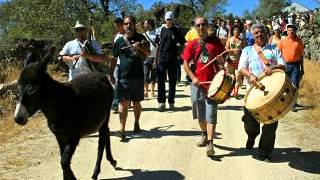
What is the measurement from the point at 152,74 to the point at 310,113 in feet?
14.3

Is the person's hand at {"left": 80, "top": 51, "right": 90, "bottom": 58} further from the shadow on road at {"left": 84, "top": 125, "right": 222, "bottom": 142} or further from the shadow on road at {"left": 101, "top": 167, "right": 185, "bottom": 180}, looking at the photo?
the shadow on road at {"left": 101, "top": 167, "right": 185, "bottom": 180}

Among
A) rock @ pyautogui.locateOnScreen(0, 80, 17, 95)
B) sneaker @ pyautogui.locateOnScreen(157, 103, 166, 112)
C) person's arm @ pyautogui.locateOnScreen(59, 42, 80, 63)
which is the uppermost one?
person's arm @ pyautogui.locateOnScreen(59, 42, 80, 63)

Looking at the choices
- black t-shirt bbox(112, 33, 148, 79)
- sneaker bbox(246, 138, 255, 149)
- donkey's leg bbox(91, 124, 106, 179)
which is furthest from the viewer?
black t-shirt bbox(112, 33, 148, 79)

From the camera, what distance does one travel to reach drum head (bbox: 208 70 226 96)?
823cm

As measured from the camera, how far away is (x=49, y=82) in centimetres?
628

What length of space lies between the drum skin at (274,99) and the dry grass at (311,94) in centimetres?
357

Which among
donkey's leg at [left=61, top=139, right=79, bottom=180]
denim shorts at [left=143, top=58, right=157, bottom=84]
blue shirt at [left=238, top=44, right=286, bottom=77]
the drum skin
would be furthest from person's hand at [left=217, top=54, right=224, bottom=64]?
denim shorts at [left=143, top=58, right=157, bottom=84]

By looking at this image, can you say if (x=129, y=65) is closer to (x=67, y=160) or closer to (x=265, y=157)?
(x=265, y=157)

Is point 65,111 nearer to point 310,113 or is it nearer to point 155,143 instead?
point 155,143

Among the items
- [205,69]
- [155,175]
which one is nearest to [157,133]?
[205,69]

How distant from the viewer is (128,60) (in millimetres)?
9867

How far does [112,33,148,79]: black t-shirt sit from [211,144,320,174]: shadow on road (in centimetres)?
192

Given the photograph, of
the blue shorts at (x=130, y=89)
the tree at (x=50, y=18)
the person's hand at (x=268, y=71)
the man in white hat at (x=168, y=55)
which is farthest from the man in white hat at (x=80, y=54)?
the tree at (x=50, y=18)

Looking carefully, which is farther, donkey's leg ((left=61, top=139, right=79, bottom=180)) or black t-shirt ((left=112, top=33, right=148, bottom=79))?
black t-shirt ((left=112, top=33, right=148, bottom=79))
